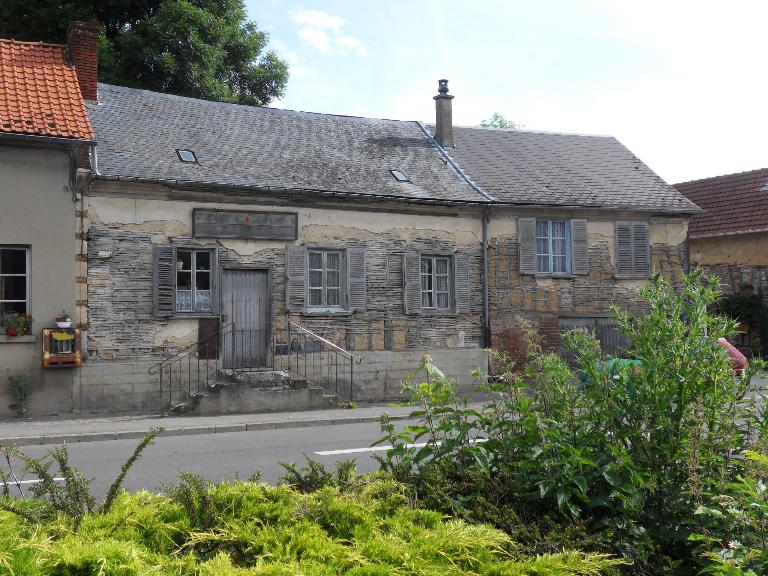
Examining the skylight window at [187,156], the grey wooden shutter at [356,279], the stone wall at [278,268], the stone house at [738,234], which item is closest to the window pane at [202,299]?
the stone wall at [278,268]

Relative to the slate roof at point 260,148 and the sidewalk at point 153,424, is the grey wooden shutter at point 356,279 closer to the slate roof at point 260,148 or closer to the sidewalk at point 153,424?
the slate roof at point 260,148

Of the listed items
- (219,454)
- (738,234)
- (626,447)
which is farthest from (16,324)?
(738,234)

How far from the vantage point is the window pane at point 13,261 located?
14.6m

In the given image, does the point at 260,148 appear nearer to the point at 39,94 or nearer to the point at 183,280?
the point at 183,280

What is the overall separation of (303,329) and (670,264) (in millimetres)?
10708

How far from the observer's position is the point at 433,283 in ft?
62.6

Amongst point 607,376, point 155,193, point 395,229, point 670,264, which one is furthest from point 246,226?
point 607,376

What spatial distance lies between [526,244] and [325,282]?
17.7 ft

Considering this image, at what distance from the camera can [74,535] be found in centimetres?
349

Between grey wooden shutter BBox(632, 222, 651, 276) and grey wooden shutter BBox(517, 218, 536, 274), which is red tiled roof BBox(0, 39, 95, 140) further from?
grey wooden shutter BBox(632, 222, 651, 276)

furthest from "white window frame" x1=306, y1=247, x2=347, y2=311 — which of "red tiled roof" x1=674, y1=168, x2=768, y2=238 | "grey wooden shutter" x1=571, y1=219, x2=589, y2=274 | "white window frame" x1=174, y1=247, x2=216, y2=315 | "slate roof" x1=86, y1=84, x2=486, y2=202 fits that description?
"red tiled roof" x1=674, y1=168, x2=768, y2=238

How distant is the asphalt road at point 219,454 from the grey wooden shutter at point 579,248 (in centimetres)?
890

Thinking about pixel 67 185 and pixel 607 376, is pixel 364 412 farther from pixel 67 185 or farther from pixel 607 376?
pixel 607 376

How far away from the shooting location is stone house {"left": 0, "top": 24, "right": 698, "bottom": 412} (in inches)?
617
